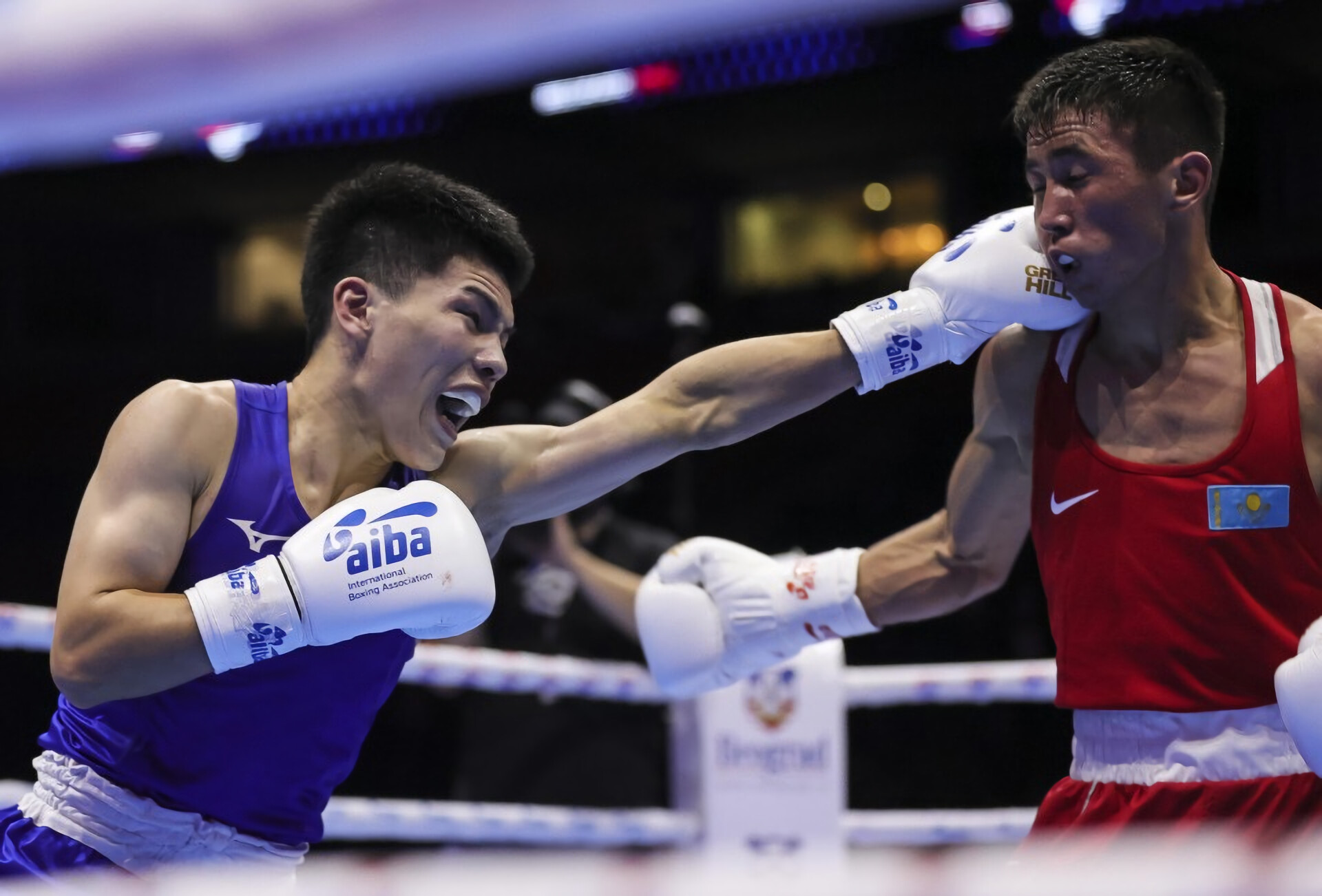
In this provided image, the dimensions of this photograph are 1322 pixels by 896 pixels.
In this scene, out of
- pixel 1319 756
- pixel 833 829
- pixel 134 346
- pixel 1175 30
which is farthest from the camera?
pixel 134 346

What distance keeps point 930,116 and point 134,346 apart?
5306 mm

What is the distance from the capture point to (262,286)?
972cm

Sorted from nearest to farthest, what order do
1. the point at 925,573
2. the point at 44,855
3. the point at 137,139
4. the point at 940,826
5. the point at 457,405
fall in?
the point at 137,139, the point at 44,855, the point at 457,405, the point at 925,573, the point at 940,826

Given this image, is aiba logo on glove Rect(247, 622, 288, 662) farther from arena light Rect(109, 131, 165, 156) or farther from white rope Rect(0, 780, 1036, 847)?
white rope Rect(0, 780, 1036, 847)

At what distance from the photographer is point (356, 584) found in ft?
6.24

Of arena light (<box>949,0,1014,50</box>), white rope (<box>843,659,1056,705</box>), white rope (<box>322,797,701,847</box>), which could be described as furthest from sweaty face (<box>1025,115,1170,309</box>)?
arena light (<box>949,0,1014,50</box>)

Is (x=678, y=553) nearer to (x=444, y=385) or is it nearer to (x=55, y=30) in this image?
(x=444, y=385)

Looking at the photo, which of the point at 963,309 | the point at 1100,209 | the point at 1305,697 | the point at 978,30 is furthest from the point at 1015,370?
the point at 978,30

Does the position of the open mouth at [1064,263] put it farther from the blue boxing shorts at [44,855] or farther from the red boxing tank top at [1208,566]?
Answer: the blue boxing shorts at [44,855]

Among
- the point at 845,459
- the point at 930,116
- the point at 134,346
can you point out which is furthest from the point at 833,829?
the point at 134,346

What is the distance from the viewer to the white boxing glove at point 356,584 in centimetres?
186

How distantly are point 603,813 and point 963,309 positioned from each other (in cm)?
202

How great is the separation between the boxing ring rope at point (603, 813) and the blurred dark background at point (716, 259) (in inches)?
108

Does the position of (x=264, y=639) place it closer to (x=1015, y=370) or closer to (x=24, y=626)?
(x=24, y=626)
